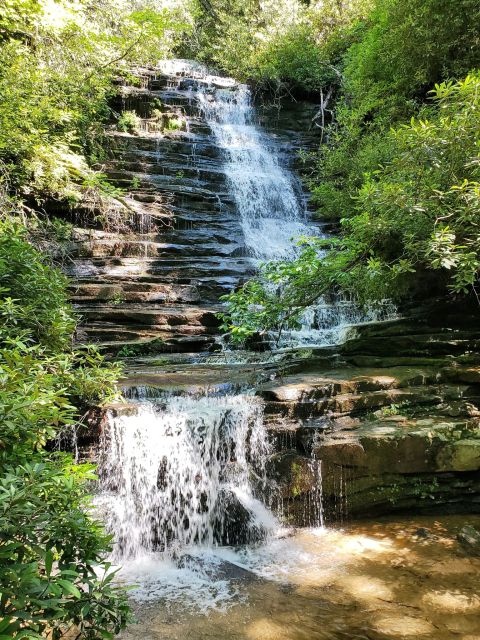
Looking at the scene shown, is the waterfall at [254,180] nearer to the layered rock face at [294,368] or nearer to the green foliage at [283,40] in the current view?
the layered rock face at [294,368]

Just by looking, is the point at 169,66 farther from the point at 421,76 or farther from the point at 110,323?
the point at 110,323

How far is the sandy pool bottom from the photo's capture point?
3.37 metres

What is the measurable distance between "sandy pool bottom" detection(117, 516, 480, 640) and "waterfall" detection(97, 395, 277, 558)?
27cm

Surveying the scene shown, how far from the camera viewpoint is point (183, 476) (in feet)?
17.5

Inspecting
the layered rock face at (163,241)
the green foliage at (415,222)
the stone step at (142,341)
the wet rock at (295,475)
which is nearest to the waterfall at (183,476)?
the wet rock at (295,475)

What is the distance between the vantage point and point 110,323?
9.28 metres

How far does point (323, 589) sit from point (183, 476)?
81.9 inches

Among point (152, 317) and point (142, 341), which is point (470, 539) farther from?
point (152, 317)

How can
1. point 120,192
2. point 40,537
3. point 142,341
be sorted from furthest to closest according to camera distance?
point 120,192 → point 142,341 → point 40,537

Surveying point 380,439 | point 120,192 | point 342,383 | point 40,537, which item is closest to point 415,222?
point 342,383

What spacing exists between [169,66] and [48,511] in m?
24.0

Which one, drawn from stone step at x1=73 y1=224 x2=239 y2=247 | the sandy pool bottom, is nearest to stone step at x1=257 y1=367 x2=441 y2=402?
the sandy pool bottom

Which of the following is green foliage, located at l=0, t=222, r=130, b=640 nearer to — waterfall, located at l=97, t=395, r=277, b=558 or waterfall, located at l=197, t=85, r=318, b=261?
waterfall, located at l=97, t=395, r=277, b=558

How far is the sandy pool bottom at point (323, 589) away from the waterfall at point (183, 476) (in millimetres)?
267
